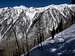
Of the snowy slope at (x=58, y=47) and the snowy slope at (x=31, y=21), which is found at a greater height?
the snowy slope at (x=31, y=21)

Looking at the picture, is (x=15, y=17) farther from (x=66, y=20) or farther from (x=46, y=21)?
(x=66, y=20)

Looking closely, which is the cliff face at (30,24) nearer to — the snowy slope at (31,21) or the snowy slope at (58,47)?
the snowy slope at (31,21)

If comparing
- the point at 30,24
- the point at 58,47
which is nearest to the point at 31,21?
the point at 30,24

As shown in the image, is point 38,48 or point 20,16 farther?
point 20,16

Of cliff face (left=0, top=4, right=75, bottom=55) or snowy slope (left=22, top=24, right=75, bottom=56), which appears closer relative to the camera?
cliff face (left=0, top=4, right=75, bottom=55)

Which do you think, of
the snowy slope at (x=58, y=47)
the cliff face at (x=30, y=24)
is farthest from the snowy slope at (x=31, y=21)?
the snowy slope at (x=58, y=47)

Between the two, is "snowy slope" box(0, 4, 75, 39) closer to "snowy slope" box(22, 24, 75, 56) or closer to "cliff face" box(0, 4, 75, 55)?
"cliff face" box(0, 4, 75, 55)

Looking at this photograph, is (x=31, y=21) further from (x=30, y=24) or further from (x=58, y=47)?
(x=58, y=47)

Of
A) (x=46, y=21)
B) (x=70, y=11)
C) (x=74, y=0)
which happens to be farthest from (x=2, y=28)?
(x=74, y=0)

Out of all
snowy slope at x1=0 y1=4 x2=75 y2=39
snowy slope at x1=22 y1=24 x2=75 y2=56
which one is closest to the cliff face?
snowy slope at x1=0 y1=4 x2=75 y2=39
